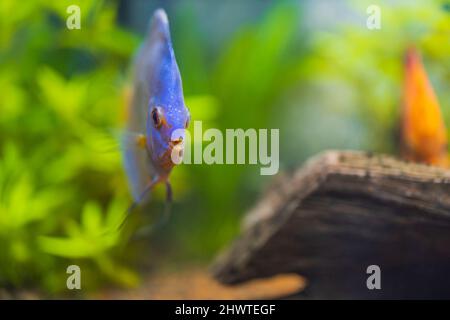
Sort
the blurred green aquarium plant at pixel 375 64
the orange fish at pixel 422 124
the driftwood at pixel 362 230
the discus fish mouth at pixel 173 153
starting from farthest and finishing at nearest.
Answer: the blurred green aquarium plant at pixel 375 64 → the orange fish at pixel 422 124 → the driftwood at pixel 362 230 → the discus fish mouth at pixel 173 153

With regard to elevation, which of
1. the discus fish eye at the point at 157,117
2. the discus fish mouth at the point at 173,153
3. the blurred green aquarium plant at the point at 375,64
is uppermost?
the blurred green aquarium plant at the point at 375,64

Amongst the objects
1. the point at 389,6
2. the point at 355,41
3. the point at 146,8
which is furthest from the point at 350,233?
the point at 146,8

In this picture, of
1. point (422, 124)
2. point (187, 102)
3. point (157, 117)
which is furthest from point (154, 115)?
point (422, 124)

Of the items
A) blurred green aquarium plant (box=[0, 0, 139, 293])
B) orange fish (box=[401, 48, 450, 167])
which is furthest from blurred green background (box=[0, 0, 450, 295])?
orange fish (box=[401, 48, 450, 167])

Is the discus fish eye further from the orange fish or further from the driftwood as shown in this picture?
the orange fish

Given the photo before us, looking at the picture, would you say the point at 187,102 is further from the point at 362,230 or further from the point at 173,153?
the point at 362,230

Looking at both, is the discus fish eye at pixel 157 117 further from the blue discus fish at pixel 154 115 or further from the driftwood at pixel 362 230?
the driftwood at pixel 362 230

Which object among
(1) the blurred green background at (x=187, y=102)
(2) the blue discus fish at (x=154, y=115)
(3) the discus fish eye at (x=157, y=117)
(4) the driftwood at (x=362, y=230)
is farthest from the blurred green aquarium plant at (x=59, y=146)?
(3) the discus fish eye at (x=157, y=117)
